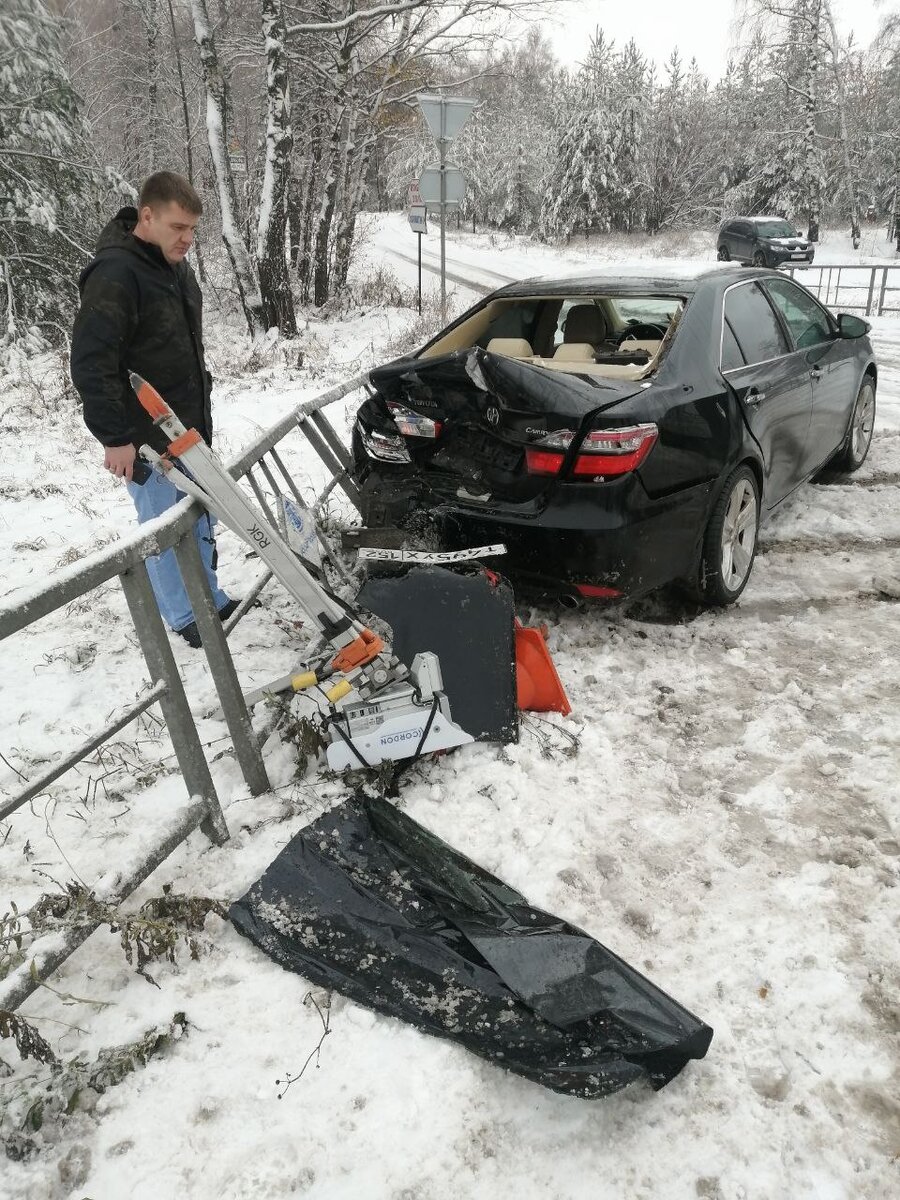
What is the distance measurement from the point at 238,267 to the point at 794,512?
403 inches

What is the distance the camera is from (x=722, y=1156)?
166 centimetres

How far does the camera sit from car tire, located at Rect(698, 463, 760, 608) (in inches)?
143

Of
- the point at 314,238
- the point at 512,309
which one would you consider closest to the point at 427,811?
the point at 512,309

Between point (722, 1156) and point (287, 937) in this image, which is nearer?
point (722, 1156)

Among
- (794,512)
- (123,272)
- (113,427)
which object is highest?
(123,272)

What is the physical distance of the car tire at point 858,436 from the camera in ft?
18.3

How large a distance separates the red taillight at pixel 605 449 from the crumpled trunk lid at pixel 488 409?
0.18 ft

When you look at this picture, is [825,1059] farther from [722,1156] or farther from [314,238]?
[314,238]

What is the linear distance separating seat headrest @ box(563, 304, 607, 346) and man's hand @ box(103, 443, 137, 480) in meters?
2.79

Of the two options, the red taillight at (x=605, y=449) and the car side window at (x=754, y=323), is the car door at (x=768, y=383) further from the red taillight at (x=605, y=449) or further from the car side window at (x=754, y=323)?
the red taillight at (x=605, y=449)

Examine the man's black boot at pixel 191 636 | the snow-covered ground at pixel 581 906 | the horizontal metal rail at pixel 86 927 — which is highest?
the horizontal metal rail at pixel 86 927

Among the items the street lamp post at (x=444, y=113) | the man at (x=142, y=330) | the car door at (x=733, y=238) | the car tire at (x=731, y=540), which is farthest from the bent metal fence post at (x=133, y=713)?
the car door at (x=733, y=238)

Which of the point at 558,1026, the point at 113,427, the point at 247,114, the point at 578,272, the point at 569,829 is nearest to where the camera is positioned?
the point at 558,1026

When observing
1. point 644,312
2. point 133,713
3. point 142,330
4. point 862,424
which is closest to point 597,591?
point 133,713
